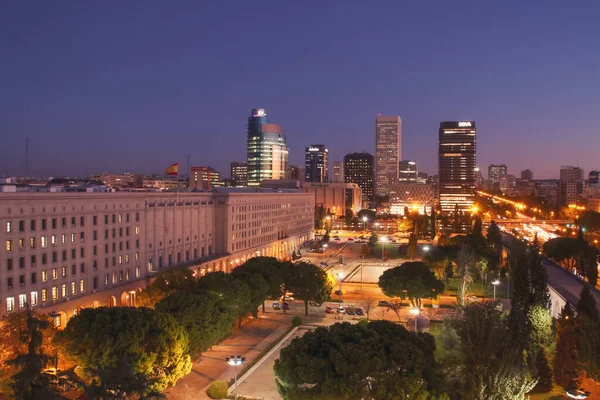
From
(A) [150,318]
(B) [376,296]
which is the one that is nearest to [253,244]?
(B) [376,296]

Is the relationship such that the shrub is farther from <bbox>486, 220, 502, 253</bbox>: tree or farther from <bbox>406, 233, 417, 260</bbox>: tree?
<bbox>486, 220, 502, 253</bbox>: tree

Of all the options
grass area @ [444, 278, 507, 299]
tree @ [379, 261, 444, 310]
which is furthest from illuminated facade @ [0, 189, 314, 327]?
grass area @ [444, 278, 507, 299]

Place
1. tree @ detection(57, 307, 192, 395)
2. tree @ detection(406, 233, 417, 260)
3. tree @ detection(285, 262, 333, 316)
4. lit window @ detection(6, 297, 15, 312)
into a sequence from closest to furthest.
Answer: tree @ detection(57, 307, 192, 395), lit window @ detection(6, 297, 15, 312), tree @ detection(285, 262, 333, 316), tree @ detection(406, 233, 417, 260)

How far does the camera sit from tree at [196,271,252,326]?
57.2 metres

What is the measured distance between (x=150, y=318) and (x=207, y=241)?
2114 inches

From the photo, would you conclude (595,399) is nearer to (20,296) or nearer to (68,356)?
(68,356)

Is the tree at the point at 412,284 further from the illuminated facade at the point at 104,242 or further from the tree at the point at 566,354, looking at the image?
the illuminated facade at the point at 104,242

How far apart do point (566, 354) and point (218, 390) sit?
29143 mm

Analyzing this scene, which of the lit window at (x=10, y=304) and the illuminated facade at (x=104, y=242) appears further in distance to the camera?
the illuminated facade at (x=104, y=242)

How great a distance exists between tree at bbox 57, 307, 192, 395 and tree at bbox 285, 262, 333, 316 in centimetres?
2838

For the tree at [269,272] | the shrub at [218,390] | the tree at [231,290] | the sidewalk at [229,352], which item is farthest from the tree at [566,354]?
the tree at [269,272]

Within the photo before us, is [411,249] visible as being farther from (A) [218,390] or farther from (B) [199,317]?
(A) [218,390]

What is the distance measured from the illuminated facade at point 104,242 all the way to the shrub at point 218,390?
78.3ft

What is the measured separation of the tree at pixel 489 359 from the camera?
1228 inches
